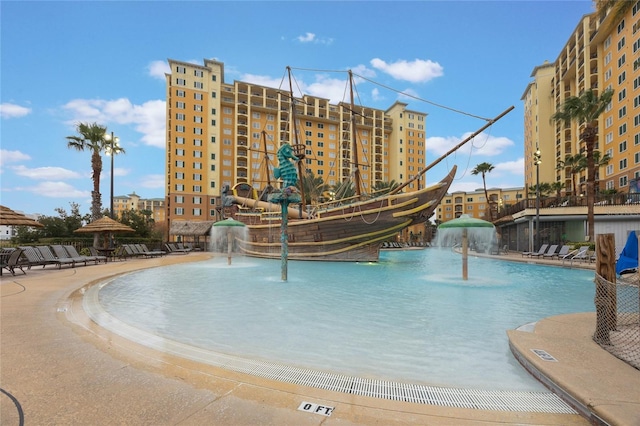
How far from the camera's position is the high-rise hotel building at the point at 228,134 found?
184 feet

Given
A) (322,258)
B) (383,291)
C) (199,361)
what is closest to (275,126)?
(322,258)

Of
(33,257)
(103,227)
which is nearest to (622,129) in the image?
(103,227)

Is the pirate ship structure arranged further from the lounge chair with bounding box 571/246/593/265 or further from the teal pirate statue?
the lounge chair with bounding box 571/246/593/265

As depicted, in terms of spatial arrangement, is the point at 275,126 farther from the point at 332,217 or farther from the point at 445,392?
the point at 445,392

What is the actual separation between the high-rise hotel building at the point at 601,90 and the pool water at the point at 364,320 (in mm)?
25874

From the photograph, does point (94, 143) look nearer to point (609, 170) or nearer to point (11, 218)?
point (11, 218)

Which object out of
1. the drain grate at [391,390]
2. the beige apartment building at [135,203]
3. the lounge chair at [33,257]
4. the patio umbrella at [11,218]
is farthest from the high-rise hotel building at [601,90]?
the beige apartment building at [135,203]

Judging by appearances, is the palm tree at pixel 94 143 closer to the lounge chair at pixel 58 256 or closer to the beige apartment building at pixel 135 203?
the lounge chair at pixel 58 256

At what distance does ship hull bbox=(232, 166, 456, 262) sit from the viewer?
18.4 metres

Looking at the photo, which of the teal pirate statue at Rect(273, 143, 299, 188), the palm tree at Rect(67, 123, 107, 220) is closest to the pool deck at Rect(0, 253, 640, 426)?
the teal pirate statue at Rect(273, 143, 299, 188)

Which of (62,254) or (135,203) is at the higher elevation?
(135,203)

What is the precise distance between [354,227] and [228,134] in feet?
160

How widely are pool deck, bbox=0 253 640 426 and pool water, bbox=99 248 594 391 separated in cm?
62

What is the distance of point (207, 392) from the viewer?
2941mm
